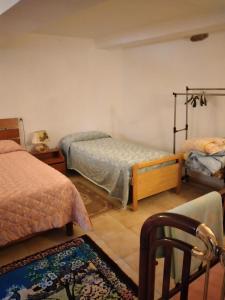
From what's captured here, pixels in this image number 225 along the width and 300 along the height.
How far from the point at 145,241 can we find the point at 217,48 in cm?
326

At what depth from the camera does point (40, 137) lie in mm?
3984

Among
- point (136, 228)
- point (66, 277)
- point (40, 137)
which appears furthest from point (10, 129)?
point (66, 277)

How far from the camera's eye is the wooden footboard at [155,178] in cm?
296

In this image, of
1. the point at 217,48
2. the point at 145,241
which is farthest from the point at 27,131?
the point at 145,241

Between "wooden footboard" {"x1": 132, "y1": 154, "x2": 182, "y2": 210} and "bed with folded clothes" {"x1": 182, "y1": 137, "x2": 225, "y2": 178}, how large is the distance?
0.63 feet

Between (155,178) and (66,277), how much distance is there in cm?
159

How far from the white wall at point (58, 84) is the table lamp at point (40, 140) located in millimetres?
207

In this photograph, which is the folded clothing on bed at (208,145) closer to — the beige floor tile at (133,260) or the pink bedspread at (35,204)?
the beige floor tile at (133,260)

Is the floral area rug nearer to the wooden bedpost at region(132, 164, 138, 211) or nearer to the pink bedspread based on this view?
the pink bedspread

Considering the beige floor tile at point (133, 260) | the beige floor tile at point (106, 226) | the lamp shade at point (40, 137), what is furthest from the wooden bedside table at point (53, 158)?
the beige floor tile at point (133, 260)

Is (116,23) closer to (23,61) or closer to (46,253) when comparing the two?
(23,61)

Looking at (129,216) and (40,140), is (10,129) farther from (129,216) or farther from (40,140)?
(129,216)

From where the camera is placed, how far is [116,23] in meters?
3.31

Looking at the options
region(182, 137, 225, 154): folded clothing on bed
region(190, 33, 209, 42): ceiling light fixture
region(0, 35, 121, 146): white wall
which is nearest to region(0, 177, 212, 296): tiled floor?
region(182, 137, 225, 154): folded clothing on bed
